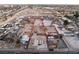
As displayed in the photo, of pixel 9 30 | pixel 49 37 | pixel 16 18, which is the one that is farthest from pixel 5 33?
pixel 49 37
